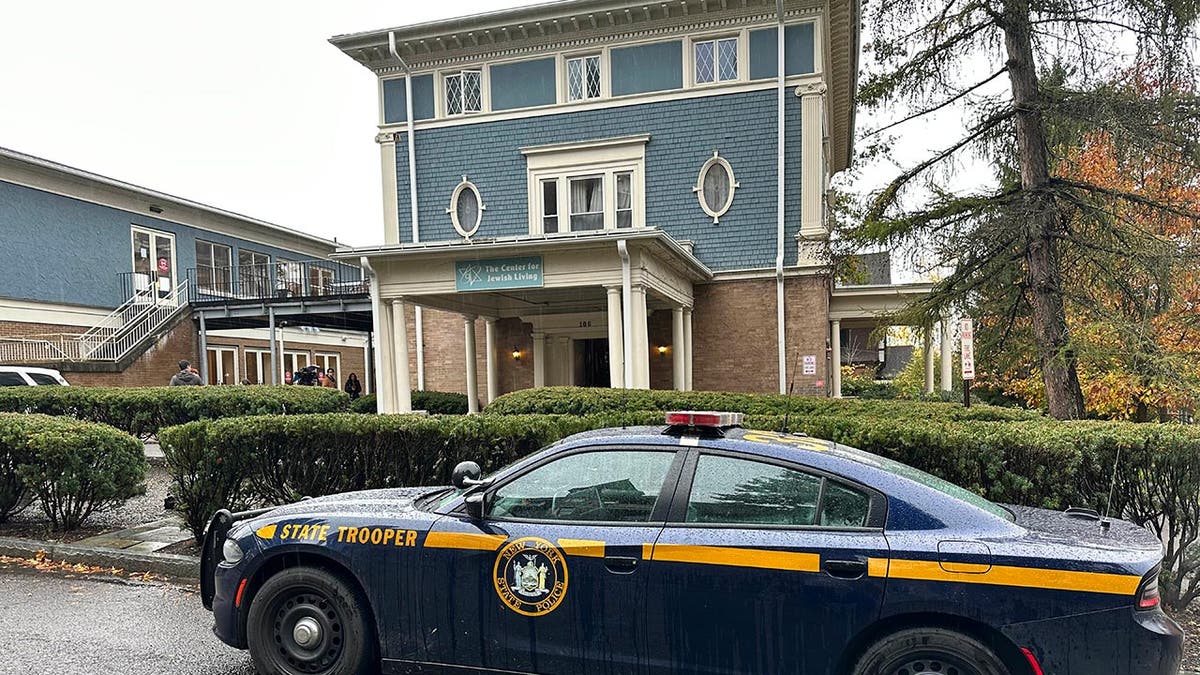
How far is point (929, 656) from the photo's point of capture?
280cm

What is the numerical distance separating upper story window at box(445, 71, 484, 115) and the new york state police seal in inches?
618

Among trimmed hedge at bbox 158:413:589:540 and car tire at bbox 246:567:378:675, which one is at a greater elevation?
trimmed hedge at bbox 158:413:589:540

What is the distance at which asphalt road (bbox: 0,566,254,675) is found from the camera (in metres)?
3.86

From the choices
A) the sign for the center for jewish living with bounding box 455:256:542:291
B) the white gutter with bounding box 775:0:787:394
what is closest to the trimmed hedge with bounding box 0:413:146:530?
the sign for the center for jewish living with bounding box 455:256:542:291

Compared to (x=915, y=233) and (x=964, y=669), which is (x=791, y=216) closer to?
(x=915, y=233)

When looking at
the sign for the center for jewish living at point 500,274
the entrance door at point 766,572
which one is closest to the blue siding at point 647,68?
the sign for the center for jewish living at point 500,274

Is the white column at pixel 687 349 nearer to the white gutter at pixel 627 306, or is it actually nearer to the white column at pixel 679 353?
the white column at pixel 679 353

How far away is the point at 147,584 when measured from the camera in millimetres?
5309

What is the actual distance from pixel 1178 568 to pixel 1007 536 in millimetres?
2811

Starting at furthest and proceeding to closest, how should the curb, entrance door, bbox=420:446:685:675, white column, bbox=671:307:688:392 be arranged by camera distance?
white column, bbox=671:307:688:392, the curb, entrance door, bbox=420:446:685:675

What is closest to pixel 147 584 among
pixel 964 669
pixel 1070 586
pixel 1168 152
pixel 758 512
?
pixel 758 512

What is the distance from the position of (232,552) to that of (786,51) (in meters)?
15.2

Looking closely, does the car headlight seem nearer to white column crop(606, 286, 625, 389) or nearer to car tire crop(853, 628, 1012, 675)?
car tire crop(853, 628, 1012, 675)

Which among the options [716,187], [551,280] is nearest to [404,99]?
[551,280]
